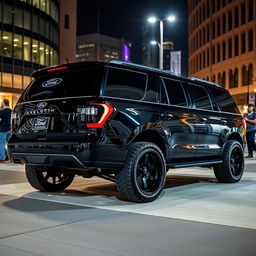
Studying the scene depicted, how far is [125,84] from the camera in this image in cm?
659

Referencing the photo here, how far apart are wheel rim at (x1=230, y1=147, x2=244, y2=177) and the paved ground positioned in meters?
0.88

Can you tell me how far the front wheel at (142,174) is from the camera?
632 centimetres

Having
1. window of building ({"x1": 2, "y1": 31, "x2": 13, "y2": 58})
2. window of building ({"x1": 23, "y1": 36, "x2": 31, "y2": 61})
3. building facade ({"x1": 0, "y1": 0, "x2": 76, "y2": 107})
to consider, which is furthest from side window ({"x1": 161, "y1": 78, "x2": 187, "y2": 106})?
window of building ({"x1": 23, "y1": 36, "x2": 31, "y2": 61})

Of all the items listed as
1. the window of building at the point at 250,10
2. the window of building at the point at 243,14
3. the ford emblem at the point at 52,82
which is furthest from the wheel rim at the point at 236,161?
the window of building at the point at 243,14

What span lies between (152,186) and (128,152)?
76 centimetres

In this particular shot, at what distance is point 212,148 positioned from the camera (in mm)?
8398

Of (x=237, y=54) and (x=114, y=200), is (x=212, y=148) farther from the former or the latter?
(x=237, y=54)

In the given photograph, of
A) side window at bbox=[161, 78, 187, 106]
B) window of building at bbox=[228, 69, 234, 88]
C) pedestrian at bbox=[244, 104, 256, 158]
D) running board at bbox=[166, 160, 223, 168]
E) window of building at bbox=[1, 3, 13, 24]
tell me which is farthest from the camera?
window of building at bbox=[228, 69, 234, 88]

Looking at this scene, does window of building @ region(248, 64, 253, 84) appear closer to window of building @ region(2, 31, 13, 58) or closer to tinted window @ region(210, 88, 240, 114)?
window of building @ region(2, 31, 13, 58)

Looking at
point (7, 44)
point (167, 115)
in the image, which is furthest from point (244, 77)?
point (167, 115)

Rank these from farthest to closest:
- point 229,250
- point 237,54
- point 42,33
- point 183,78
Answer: point 237,54, point 42,33, point 183,78, point 229,250

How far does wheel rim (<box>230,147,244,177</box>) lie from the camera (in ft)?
30.0

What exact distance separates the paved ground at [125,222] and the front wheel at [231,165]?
642 mm

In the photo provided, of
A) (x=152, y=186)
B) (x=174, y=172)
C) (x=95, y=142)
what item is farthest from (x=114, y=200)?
(x=174, y=172)
